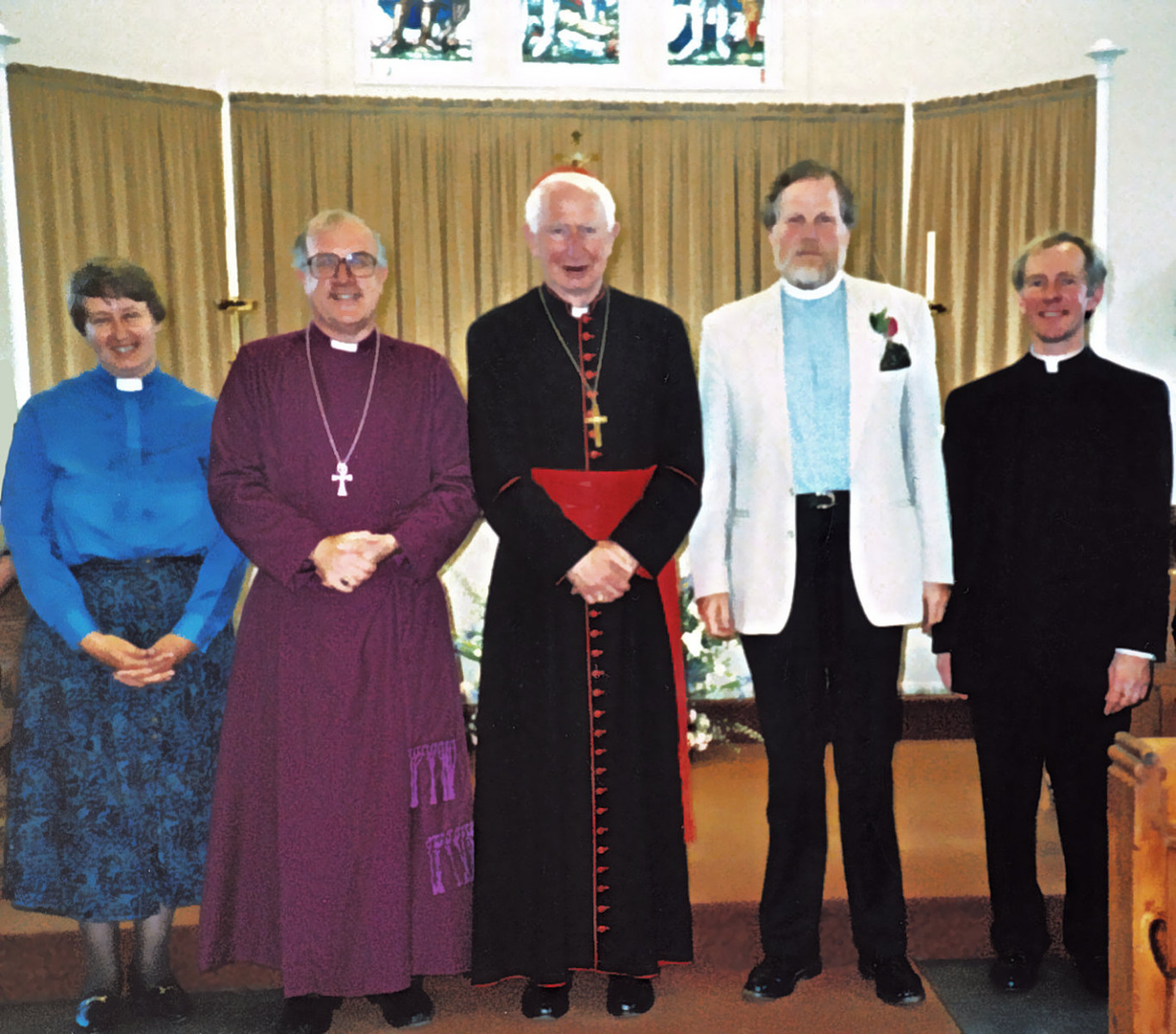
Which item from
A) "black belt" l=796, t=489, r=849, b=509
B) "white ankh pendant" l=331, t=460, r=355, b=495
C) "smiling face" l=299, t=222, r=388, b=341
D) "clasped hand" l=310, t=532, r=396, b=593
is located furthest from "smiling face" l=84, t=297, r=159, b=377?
"black belt" l=796, t=489, r=849, b=509

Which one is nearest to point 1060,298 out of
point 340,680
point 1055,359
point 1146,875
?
point 1055,359

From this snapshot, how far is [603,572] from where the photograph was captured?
2182 mm

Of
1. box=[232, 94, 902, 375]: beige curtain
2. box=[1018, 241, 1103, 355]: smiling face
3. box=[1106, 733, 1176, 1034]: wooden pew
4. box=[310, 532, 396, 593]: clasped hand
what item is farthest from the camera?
box=[232, 94, 902, 375]: beige curtain

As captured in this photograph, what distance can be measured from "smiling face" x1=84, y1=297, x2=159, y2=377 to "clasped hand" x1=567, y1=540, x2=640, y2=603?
3.83 feet

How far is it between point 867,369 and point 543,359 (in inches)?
30.4

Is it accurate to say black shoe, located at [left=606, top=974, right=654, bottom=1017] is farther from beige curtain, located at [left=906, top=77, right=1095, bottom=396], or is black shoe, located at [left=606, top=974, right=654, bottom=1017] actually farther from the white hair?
beige curtain, located at [left=906, top=77, right=1095, bottom=396]

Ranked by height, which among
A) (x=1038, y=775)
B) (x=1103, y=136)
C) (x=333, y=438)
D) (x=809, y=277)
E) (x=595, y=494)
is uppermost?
(x=1103, y=136)

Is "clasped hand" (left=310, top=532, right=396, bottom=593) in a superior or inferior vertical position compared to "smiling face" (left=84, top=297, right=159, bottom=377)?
inferior

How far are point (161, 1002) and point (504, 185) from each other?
12.4ft

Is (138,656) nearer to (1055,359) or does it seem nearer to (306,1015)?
(306,1015)

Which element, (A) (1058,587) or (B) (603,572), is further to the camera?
(A) (1058,587)

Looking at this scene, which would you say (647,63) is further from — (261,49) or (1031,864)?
(1031,864)

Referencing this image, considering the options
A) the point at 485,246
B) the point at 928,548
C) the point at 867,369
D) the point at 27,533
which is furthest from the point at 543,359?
the point at 485,246

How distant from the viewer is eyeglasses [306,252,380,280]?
2.25 m
